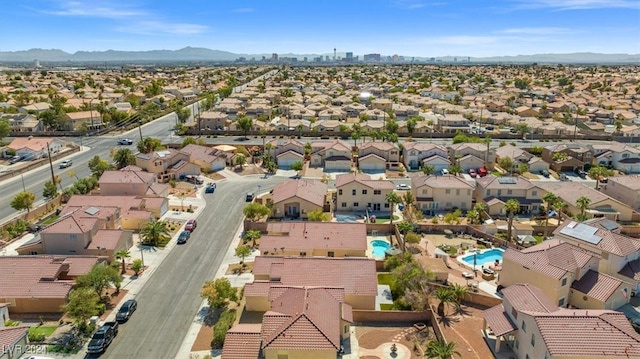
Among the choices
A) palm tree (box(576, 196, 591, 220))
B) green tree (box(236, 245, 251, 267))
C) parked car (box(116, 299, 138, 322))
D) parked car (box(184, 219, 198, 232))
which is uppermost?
palm tree (box(576, 196, 591, 220))

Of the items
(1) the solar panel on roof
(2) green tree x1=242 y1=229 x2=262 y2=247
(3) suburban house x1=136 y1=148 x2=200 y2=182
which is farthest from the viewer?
(3) suburban house x1=136 y1=148 x2=200 y2=182

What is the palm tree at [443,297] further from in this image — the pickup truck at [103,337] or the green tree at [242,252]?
the pickup truck at [103,337]

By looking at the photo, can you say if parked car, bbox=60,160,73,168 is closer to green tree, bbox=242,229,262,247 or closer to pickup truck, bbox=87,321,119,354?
green tree, bbox=242,229,262,247

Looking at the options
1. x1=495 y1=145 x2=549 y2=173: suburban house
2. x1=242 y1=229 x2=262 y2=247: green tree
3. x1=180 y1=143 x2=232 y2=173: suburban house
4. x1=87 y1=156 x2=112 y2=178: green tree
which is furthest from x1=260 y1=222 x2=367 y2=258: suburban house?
x1=495 y1=145 x2=549 y2=173: suburban house

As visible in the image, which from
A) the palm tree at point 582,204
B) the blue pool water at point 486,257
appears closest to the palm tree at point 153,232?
the blue pool water at point 486,257

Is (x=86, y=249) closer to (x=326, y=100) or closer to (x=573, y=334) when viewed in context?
(x=573, y=334)

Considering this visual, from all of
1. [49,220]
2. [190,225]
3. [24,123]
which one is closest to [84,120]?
[24,123]
